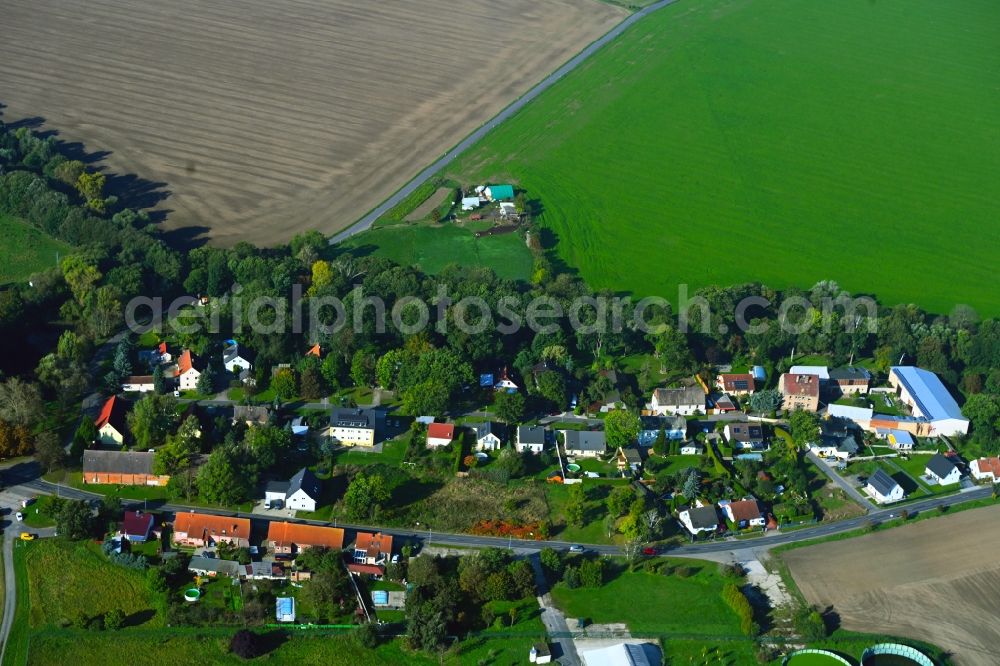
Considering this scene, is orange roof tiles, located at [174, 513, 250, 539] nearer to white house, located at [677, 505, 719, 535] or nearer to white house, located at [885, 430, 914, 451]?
white house, located at [677, 505, 719, 535]

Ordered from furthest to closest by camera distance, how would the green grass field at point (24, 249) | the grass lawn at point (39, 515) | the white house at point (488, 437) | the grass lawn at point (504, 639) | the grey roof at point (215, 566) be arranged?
the green grass field at point (24, 249)
the white house at point (488, 437)
the grass lawn at point (39, 515)
the grey roof at point (215, 566)
the grass lawn at point (504, 639)

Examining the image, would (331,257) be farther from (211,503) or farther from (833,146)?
(833,146)

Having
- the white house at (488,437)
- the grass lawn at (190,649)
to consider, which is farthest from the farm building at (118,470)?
the white house at (488,437)

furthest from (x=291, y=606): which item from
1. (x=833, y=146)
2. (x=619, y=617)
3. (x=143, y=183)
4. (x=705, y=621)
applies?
(x=833, y=146)

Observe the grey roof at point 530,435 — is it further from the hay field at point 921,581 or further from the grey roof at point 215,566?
the grey roof at point 215,566

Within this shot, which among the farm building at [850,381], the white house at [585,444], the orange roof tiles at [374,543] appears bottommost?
the orange roof tiles at [374,543]

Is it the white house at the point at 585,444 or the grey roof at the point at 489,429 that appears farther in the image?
the grey roof at the point at 489,429

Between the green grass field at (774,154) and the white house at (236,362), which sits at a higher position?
the green grass field at (774,154)
